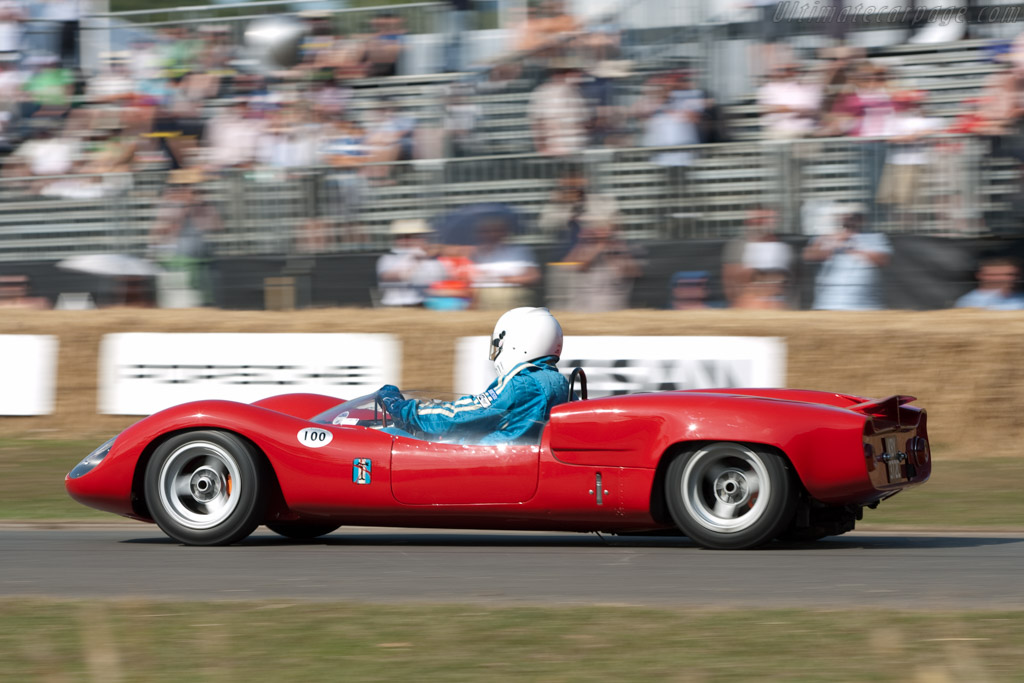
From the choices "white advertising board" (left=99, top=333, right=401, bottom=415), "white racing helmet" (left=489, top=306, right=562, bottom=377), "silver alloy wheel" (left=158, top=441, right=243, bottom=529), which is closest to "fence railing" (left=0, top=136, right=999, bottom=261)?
"white advertising board" (left=99, top=333, right=401, bottom=415)

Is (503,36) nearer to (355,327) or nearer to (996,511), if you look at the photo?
(355,327)

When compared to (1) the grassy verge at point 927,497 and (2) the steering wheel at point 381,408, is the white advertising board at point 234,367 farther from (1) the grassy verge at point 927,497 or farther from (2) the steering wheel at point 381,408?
(2) the steering wheel at point 381,408

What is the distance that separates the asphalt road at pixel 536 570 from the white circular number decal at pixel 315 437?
0.50m

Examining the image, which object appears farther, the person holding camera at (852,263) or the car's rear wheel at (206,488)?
the person holding camera at (852,263)

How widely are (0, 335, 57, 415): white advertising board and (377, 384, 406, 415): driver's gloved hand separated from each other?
18.7 ft

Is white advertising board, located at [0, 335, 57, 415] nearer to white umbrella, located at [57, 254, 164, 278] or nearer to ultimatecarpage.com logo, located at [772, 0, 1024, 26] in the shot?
white umbrella, located at [57, 254, 164, 278]

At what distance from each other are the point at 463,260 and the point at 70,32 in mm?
6905

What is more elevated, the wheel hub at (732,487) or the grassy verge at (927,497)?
the wheel hub at (732,487)

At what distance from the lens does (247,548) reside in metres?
6.14

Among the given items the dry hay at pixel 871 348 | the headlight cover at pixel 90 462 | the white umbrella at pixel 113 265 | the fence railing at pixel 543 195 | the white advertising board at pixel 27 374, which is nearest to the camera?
the headlight cover at pixel 90 462

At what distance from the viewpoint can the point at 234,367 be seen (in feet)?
34.3

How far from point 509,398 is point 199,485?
148 cm

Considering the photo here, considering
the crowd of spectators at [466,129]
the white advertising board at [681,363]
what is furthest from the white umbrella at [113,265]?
the white advertising board at [681,363]

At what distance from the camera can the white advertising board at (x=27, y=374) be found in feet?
36.0
